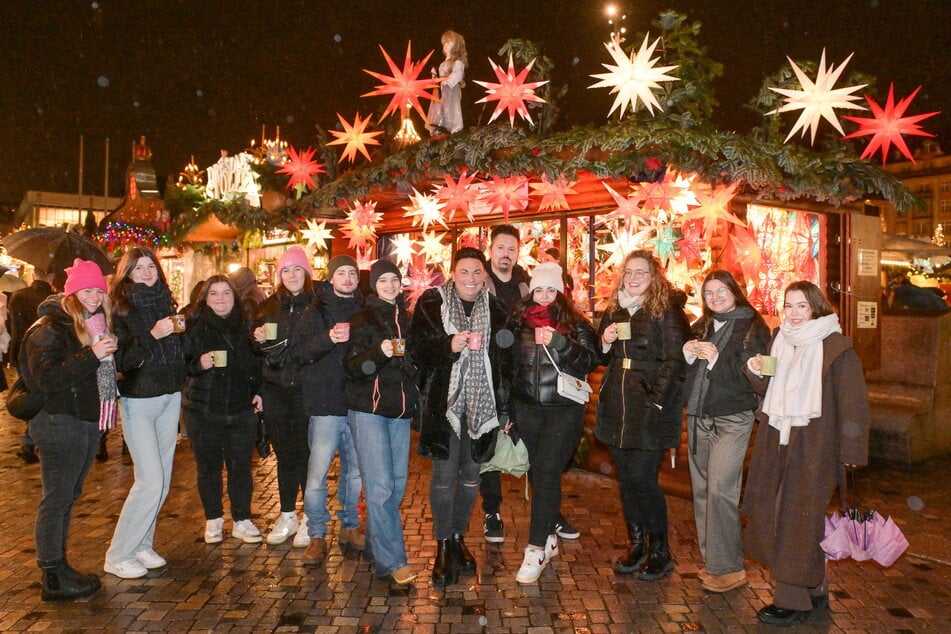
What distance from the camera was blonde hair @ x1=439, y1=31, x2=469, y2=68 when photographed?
8.67 m

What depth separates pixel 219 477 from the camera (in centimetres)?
555

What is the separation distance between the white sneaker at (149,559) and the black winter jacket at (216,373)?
1.00 metres

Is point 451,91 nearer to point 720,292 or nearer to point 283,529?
point 720,292

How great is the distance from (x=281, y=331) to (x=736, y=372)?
3.08 meters

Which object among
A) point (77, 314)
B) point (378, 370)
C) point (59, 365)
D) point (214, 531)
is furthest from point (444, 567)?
point (77, 314)

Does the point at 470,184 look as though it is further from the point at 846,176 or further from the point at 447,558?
the point at 447,558

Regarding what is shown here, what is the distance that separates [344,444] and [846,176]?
4.89 metres

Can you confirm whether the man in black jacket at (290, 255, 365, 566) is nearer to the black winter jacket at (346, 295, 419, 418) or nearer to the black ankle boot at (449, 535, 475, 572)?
the black winter jacket at (346, 295, 419, 418)

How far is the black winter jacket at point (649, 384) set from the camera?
15.1 ft

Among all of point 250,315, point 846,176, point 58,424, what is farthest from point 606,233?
point 58,424

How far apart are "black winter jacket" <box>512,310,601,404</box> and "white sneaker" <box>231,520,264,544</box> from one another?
233 centimetres

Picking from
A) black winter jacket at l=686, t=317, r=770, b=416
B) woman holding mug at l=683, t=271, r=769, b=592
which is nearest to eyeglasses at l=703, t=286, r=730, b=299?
woman holding mug at l=683, t=271, r=769, b=592

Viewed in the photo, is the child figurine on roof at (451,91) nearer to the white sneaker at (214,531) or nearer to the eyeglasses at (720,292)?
the eyeglasses at (720,292)

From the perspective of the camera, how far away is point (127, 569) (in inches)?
186
